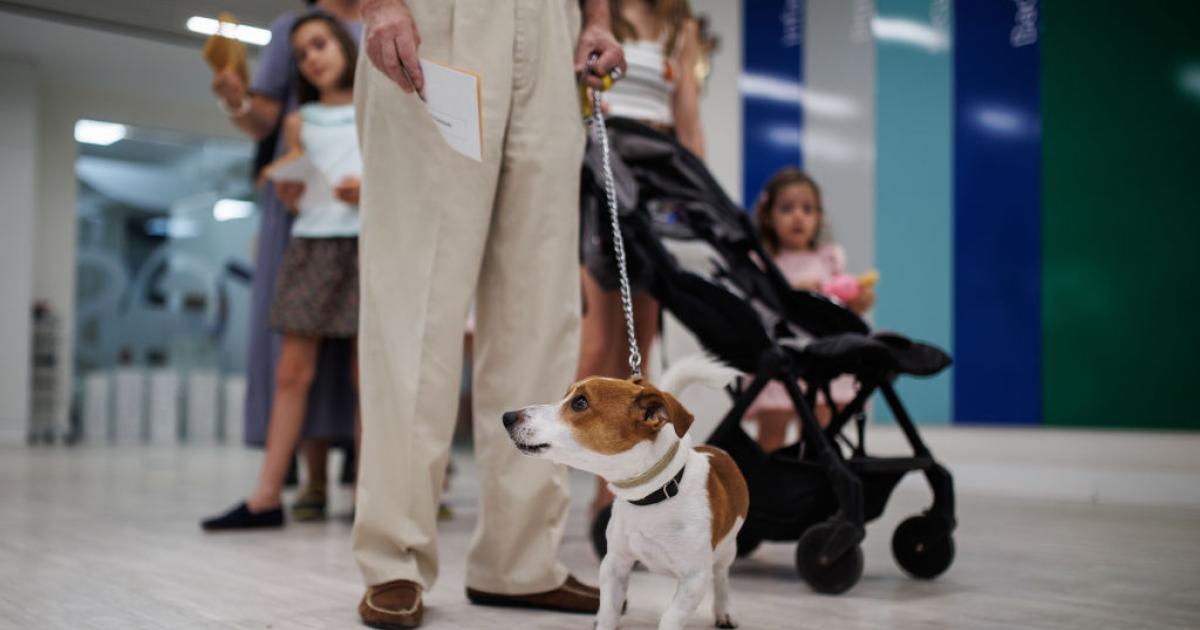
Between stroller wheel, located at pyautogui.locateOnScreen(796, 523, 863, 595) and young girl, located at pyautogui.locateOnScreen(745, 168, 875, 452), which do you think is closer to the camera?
stroller wheel, located at pyautogui.locateOnScreen(796, 523, 863, 595)

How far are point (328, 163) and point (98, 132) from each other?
7.55 meters

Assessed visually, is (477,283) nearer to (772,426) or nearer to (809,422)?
(809,422)

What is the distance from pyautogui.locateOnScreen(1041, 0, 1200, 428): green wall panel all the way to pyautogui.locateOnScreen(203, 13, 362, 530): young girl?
2.61m

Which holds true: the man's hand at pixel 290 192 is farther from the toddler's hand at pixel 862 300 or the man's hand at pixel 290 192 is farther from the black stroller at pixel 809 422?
the toddler's hand at pixel 862 300

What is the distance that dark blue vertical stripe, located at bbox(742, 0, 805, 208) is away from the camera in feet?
15.3

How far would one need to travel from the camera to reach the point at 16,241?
7977 millimetres

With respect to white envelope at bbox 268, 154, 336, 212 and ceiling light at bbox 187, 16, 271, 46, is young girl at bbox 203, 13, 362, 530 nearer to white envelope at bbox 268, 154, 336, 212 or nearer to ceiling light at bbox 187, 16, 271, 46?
white envelope at bbox 268, 154, 336, 212

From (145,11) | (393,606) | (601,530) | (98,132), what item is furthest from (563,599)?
(98,132)

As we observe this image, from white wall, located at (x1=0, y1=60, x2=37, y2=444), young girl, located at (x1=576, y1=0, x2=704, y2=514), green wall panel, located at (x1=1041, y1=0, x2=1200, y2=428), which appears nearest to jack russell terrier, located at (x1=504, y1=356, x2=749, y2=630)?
young girl, located at (x1=576, y1=0, x2=704, y2=514)

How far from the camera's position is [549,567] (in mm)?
1644

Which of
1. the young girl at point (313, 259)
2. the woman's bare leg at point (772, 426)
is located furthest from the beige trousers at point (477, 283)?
the woman's bare leg at point (772, 426)

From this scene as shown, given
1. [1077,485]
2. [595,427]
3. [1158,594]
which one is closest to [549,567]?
[595,427]

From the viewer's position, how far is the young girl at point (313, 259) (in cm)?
277

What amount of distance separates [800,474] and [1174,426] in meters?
2.32
